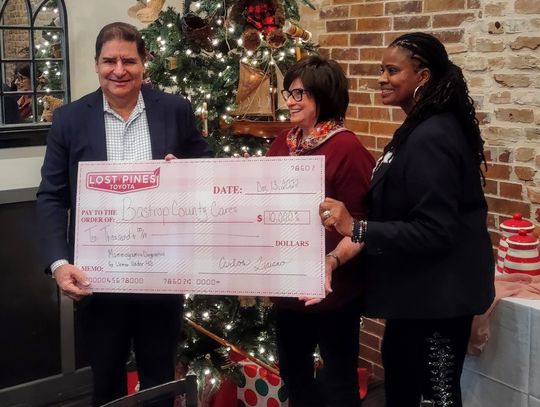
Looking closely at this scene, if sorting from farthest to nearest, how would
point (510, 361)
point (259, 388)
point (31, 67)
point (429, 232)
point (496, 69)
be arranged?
1. point (31, 67)
2. point (259, 388)
3. point (496, 69)
4. point (510, 361)
5. point (429, 232)

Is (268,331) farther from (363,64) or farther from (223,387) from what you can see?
(363,64)

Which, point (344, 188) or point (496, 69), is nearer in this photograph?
point (344, 188)

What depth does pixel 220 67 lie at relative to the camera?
288 cm

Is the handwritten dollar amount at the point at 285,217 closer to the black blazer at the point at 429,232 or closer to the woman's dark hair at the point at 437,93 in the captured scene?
the black blazer at the point at 429,232

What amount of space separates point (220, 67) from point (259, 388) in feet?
4.60

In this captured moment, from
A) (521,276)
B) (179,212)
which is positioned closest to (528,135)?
A: (521,276)

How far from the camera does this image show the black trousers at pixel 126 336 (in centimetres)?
196

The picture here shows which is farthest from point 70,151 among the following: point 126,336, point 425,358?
point 425,358

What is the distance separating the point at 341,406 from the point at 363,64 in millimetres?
1877

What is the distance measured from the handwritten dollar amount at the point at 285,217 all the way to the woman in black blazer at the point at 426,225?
0.23ft

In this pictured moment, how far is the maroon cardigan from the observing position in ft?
6.16

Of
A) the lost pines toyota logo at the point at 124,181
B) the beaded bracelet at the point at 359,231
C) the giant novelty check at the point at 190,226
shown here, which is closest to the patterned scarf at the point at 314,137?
the giant novelty check at the point at 190,226

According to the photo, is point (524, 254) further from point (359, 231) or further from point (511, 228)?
point (359, 231)

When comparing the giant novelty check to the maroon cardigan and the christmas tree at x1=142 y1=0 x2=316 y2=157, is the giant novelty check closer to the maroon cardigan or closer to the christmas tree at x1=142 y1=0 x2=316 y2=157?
the maroon cardigan
